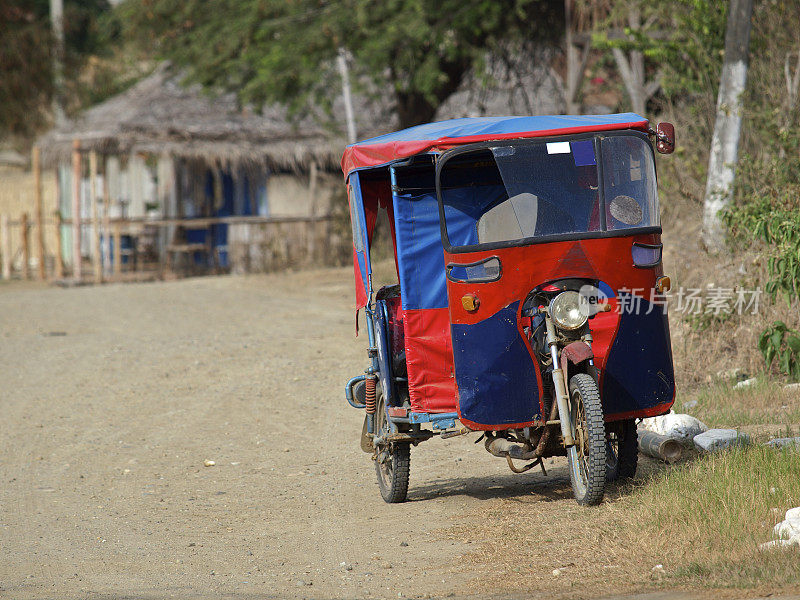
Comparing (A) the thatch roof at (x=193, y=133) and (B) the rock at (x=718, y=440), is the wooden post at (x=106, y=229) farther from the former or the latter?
(B) the rock at (x=718, y=440)

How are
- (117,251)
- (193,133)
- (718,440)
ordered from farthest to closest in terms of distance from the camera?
(193,133) → (117,251) → (718,440)

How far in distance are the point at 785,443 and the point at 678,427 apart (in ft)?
3.16

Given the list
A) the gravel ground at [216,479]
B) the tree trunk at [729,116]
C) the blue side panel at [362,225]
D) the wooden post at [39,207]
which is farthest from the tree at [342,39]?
the blue side panel at [362,225]

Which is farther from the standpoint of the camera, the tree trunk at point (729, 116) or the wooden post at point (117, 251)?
the wooden post at point (117, 251)

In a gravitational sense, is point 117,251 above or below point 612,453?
above

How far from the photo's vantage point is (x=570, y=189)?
598cm

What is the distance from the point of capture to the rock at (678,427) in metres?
7.06

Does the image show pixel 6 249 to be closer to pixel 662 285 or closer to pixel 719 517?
pixel 662 285

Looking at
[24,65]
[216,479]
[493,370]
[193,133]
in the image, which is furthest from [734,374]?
[24,65]

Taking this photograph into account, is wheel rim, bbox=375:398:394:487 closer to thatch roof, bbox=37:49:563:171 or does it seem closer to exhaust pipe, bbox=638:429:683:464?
exhaust pipe, bbox=638:429:683:464

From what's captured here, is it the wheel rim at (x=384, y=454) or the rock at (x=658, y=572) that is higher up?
the wheel rim at (x=384, y=454)

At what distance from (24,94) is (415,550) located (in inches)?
1124

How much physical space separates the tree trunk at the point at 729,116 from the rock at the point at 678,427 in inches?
A: 161

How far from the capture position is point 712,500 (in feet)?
17.2
